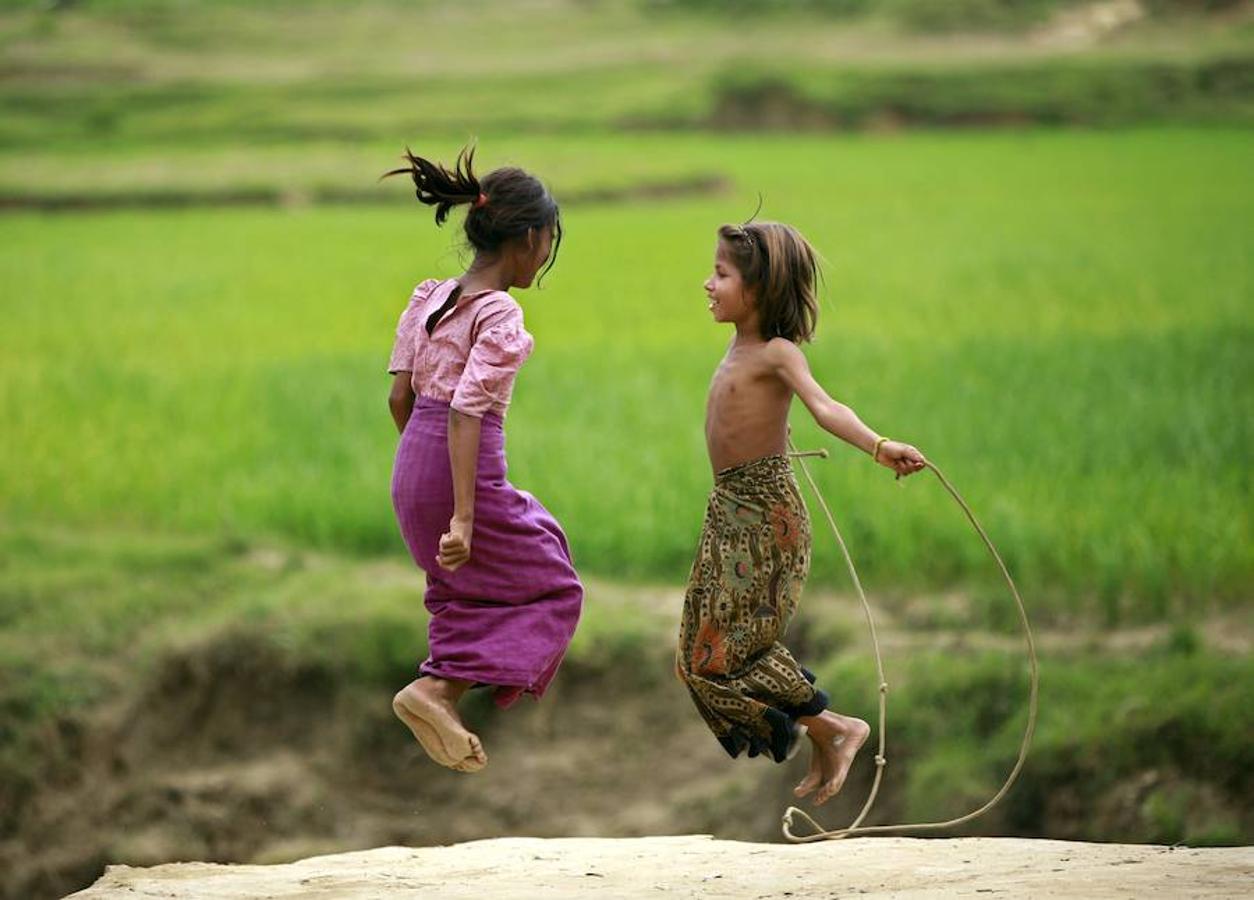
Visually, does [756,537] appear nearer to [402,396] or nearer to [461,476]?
[461,476]

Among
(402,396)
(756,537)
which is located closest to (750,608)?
(756,537)

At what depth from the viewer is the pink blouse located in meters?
3.70

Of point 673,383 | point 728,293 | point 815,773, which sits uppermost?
point 728,293

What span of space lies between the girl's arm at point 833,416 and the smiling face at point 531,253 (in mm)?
524

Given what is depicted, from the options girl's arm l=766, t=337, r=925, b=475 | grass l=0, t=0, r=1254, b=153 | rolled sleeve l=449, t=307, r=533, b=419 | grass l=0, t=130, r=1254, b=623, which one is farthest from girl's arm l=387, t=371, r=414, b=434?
grass l=0, t=0, r=1254, b=153

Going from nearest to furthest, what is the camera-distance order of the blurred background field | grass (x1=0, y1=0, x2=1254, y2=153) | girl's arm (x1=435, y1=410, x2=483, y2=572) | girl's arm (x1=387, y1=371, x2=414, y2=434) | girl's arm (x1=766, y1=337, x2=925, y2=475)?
girl's arm (x1=766, y1=337, x2=925, y2=475)
girl's arm (x1=435, y1=410, x2=483, y2=572)
girl's arm (x1=387, y1=371, x2=414, y2=434)
the blurred background field
grass (x1=0, y1=0, x2=1254, y2=153)

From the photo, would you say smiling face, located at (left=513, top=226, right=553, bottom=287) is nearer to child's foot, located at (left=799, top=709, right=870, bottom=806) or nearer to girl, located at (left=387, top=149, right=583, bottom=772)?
girl, located at (left=387, top=149, right=583, bottom=772)

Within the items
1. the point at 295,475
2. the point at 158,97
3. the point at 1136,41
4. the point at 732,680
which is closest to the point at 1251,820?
the point at 732,680

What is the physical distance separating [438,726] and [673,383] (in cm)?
692

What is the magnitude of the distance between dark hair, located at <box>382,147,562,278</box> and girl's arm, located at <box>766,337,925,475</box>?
0.53 metres

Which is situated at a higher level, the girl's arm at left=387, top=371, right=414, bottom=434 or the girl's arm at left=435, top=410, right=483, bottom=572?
the girl's arm at left=387, top=371, right=414, bottom=434

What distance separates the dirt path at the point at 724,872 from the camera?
3781 mm

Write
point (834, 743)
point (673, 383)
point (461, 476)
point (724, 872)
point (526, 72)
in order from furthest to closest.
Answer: point (526, 72) < point (673, 383) < point (724, 872) < point (834, 743) < point (461, 476)

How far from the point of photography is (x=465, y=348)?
3.77m
